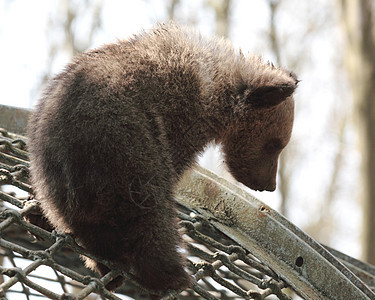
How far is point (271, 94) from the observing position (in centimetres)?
367

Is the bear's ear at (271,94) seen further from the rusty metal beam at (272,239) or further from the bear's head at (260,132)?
the rusty metal beam at (272,239)

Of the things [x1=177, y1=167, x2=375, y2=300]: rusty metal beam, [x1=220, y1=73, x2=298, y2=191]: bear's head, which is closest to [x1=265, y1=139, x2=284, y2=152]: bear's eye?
[x1=220, y1=73, x2=298, y2=191]: bear's head

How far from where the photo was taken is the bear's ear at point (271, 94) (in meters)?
3.60

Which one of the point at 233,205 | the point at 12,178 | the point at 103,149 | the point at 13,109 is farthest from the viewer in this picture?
the point at 13,109

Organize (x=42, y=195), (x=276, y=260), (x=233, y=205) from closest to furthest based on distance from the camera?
(x=42, y=195) < (x=276, y=260) < (x=233, y=205)

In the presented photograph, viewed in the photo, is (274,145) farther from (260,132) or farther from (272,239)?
(272,239)

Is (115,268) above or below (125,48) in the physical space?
below

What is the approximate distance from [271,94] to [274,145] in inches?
23.0

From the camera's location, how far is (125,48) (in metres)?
3.36

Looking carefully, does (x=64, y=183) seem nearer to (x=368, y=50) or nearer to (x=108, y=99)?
(x=108, y=99)

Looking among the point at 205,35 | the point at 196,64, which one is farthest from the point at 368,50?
the point at 196,64

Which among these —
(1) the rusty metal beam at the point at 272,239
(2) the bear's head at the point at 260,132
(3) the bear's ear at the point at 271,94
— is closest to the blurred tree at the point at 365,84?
(2) the bear's head at the point at 260,132

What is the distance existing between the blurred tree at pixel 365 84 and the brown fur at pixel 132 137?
3.69 meters

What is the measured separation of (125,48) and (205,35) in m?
0.79
